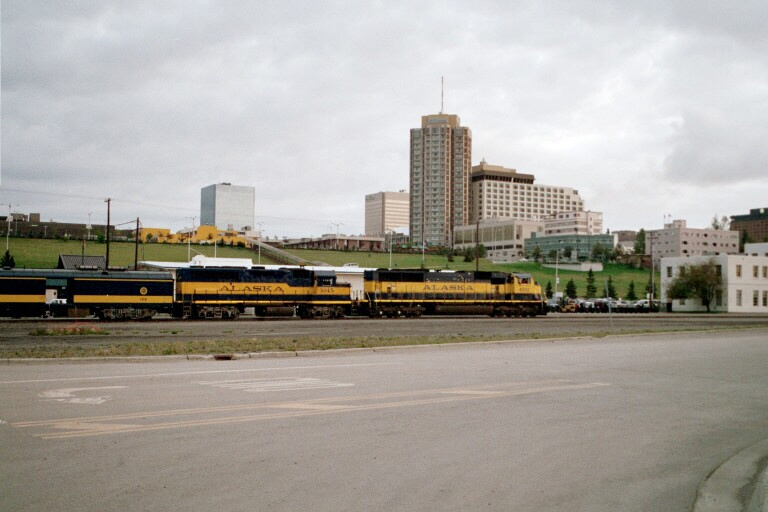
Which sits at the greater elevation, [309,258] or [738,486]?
[309,258]

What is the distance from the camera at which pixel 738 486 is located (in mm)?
7906

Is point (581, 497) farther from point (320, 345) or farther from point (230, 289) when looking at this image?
point (230, 289)

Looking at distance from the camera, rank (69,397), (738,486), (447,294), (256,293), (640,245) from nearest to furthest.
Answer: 1. (738,486)
2. (69,397)
3. (256,293)
4. (447,294)
5. (640,245)

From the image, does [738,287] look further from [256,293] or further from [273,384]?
[273,384]

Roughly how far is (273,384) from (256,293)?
35.2 m

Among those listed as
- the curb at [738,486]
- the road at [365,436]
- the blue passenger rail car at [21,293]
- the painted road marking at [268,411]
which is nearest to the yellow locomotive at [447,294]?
the blue passenger rail car at [21,293]

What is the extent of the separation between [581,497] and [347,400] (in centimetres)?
616

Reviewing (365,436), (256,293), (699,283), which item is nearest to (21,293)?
(256,293)

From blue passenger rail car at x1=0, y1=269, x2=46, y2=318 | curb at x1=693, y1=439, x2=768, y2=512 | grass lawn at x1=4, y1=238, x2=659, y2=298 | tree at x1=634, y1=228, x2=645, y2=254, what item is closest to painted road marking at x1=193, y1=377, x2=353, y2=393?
curb at x1=693, y1=439, x2=768, y2=512

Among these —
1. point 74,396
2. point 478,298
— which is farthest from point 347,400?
point 478,298

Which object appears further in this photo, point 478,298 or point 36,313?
point 478,298

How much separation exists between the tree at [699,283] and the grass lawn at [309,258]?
25.3m

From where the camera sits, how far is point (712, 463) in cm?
896

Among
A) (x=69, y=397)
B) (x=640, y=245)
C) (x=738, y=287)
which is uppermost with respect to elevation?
(x=640, y=245)
